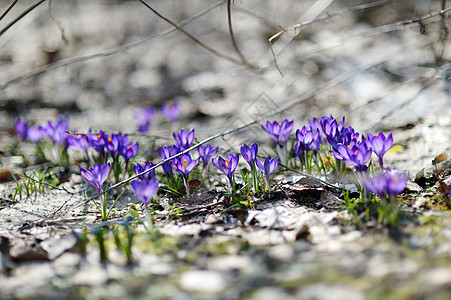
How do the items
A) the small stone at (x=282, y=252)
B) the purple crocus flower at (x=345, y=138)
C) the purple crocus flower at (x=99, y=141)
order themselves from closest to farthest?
the small stone at (x=282, y=252) → the purple crocus flower at (x=345, y=138) → the purple crocus flower at (x=99, y=141)

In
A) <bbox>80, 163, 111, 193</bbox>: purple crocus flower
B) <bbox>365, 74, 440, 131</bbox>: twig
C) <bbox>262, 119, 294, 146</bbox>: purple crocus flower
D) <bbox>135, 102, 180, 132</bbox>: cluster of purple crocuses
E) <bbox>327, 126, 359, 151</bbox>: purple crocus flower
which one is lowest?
<bbox>327, 126, 359, 151</bbox>: purple crocus flower

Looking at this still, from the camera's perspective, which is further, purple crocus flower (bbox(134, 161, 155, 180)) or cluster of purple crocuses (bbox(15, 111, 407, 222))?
purple crocus flower (bbox(134, 161, 155, 180))

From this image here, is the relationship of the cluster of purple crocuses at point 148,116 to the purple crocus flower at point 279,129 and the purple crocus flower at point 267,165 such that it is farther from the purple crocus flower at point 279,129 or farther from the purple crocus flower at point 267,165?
the purple crocus flower at point 267,165

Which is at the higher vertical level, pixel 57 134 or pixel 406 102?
pixel 57 134

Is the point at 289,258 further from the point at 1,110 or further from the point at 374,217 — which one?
the point at 1,110

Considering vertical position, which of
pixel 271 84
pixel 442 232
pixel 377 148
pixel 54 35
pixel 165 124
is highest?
pixel 54 35

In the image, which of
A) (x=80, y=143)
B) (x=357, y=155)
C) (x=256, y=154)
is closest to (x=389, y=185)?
(x=357, y=155)

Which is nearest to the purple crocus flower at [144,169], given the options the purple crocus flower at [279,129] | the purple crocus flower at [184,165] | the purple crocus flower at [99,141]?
the purple crocus flower at [184,165]

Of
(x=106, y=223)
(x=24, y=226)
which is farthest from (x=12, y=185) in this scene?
(x=106, y=223)

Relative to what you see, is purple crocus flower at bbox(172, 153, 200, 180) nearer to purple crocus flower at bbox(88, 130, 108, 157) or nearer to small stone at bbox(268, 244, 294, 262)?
purple crocus flower at bbox(88, 130, 108, 157)

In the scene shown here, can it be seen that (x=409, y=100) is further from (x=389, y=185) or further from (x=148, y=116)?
(x=148, y=116)

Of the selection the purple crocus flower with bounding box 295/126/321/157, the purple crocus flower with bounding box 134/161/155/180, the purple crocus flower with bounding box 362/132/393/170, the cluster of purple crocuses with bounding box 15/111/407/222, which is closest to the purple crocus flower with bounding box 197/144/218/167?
the cluster of purple crocuses with bounding box 15/111/407/222
